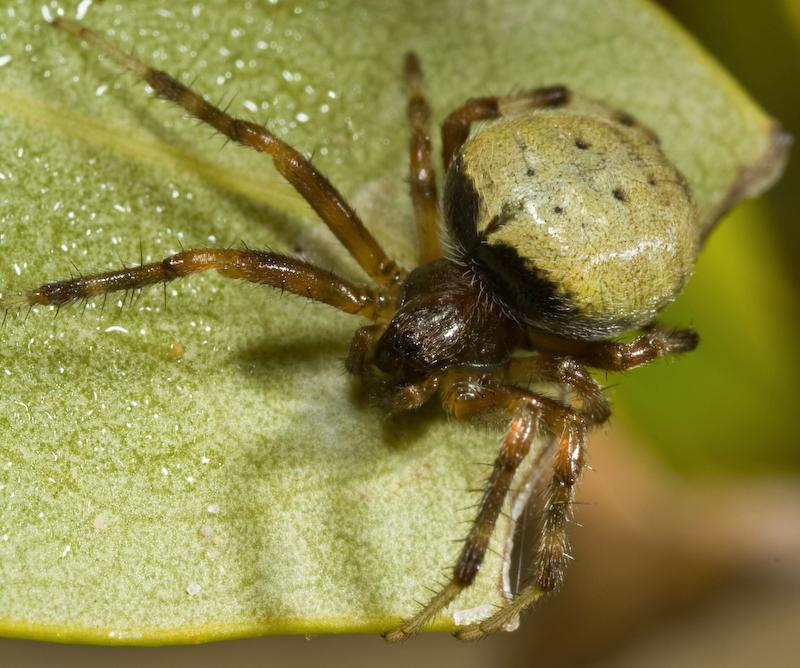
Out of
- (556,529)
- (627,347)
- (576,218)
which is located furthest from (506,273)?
(556,529)

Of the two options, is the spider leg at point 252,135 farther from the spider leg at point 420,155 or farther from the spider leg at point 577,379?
the spider leg at point 577,379

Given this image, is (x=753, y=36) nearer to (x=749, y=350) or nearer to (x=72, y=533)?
(x=749, y=350)

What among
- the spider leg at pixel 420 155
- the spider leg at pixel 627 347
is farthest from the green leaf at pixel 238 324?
the spider leg at pixel 627 347

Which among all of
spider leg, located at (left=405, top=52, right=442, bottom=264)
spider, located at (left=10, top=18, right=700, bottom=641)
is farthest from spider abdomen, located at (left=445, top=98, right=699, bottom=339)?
spider leg, located at (left=405, top=52, right=442, bottom=264)

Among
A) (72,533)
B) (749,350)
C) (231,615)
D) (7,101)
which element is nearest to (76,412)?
(72,533)

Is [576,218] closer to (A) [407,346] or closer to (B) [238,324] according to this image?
(A) [407,346]
